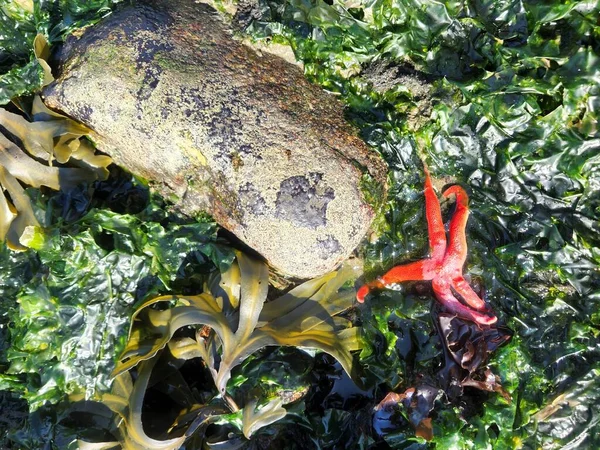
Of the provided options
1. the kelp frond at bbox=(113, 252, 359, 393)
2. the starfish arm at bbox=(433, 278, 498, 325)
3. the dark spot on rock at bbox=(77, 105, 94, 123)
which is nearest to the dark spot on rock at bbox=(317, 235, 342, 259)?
the kelp frond at bbox=(113, 252, 359, 393)

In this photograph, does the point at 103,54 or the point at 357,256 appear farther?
the point at 357,256

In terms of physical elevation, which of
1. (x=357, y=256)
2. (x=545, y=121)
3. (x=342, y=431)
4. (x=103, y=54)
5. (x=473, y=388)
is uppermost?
(x=103, y=54)

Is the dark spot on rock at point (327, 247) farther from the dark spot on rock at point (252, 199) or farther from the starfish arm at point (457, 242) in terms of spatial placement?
the starfish arm at point (457, 242)

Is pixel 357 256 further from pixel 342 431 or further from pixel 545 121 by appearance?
pixel 545 121

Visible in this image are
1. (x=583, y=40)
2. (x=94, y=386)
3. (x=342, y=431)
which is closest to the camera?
(x=583, y=40)

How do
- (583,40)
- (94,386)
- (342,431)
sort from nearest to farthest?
(583,40), (94,386), (342,431)

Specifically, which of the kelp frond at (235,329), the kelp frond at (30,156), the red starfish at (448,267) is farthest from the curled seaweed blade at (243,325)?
the kelp frond at (30,156)

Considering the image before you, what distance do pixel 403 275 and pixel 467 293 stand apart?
35cm

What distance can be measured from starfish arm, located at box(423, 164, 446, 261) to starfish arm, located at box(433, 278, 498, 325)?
0.49 feet

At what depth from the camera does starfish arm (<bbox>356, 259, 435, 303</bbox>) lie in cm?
280

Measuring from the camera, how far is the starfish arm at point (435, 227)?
278cm

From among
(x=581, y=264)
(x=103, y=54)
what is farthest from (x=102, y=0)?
(x=581, y=264)

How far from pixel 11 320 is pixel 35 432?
634 mm

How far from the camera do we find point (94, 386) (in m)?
2.75
